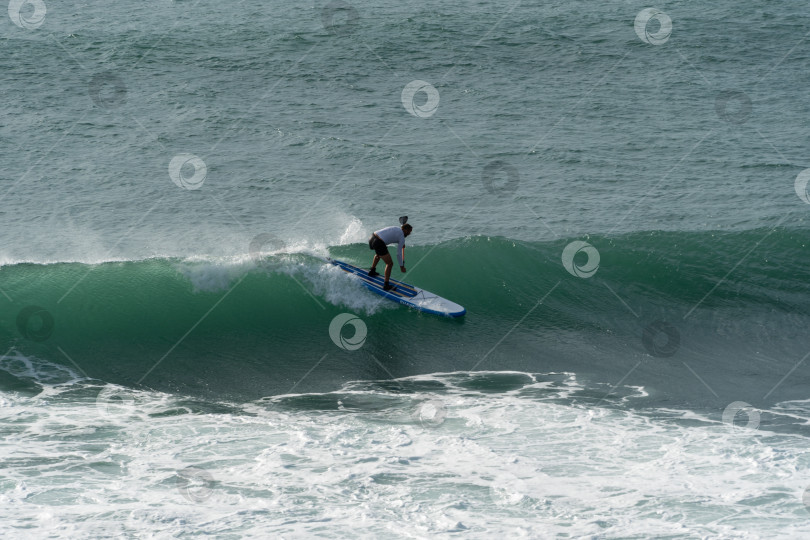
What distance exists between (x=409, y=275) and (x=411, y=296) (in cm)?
132

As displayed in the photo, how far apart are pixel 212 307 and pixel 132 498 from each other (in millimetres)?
6738

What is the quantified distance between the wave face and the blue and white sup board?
0.68ft

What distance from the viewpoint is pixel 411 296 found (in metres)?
17.9

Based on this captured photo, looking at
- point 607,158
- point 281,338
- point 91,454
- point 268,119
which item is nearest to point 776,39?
point 607,158

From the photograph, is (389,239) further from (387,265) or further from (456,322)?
(456,322)

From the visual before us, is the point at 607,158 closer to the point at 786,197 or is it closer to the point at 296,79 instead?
the point at 786,197

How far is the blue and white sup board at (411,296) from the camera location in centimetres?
1752

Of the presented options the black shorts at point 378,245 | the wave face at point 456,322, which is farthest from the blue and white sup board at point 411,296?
the black shorts at point 378,245

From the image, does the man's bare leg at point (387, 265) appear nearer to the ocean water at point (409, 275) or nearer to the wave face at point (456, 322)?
the wave face at point (456, 322)

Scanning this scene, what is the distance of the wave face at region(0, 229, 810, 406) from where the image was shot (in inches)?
619

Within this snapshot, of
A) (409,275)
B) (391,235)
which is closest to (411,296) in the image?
(409,275)

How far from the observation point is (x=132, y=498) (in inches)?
462

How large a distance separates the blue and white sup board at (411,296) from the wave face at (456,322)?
0.21m

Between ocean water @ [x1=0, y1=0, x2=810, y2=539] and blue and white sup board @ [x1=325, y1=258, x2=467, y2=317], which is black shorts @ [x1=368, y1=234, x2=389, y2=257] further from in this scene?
ocean water @ [x1=0, y1=0, x2=810, y2=539]
